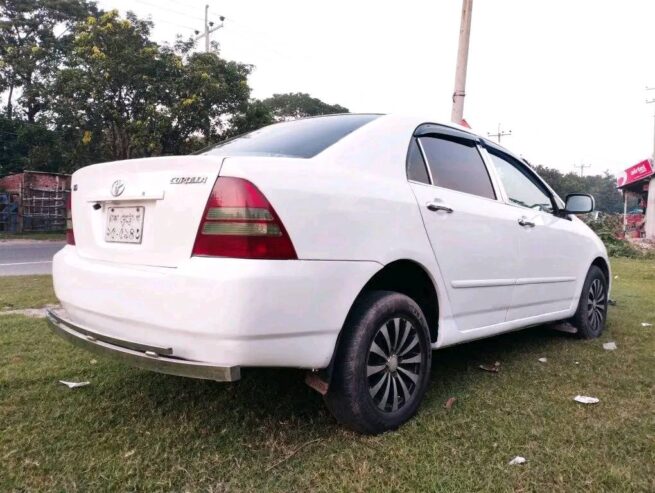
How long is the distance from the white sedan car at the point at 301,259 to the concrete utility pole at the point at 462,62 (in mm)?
5072

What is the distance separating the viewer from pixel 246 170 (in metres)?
2.09

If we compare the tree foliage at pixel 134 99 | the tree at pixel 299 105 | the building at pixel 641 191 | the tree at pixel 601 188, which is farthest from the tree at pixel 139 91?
the tree at pixel 601 188

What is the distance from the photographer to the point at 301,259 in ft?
6.94

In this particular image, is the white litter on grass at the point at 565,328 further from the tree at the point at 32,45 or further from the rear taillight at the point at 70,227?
the tree at the point at 32,45

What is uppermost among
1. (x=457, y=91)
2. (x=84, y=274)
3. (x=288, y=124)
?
(x=457, y=91)

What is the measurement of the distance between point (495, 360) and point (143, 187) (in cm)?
272

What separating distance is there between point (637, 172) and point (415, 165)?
33.5m

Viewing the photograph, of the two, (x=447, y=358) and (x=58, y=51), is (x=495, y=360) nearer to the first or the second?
(x=447, y=358)

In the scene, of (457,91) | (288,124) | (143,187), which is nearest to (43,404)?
(143,187)

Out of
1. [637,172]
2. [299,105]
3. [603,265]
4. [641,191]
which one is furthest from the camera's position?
[299,105]

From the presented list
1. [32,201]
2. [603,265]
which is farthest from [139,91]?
[603,265]

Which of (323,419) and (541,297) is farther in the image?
(541,297)

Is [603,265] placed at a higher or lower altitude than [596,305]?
higher

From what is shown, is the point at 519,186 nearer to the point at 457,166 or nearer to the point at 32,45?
the point at 457,166
